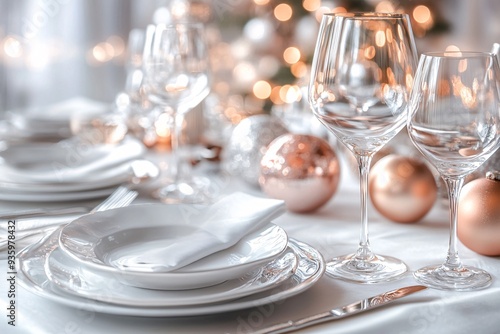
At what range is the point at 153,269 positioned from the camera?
0.69 metres

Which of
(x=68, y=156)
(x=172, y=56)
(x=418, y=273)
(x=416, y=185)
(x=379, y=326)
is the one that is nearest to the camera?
(x=379, y=326)

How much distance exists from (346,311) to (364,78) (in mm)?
254

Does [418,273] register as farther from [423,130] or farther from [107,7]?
[107,7]

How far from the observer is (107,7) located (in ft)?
12.4

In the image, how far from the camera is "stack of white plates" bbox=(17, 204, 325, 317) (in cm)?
65

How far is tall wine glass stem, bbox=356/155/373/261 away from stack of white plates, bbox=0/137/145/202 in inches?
16.7

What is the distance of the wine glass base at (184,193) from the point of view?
1108 millimetres

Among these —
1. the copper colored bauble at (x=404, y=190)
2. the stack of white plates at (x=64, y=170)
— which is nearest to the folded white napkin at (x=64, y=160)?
the stack of white plates at (x=64, y=170)

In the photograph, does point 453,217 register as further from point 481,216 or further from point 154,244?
point 154,244

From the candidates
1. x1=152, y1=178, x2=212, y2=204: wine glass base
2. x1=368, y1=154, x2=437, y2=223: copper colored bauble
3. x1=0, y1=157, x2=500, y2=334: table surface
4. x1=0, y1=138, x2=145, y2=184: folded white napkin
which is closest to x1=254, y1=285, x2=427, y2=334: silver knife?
x1=0, y1=157, x2=500, y2=334: table surface

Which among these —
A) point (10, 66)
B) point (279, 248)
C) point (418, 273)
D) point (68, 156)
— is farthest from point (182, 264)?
point (10, 66)

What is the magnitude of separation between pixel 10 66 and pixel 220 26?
3.55ft

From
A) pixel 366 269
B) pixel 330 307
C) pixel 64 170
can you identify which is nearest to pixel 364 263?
pixel 366 269

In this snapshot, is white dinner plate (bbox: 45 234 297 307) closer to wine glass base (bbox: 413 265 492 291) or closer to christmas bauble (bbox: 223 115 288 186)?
wine glass base (bbox: 413 265 492 291)
